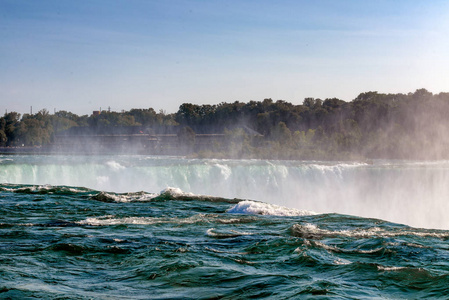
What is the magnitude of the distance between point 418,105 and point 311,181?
74431 mm

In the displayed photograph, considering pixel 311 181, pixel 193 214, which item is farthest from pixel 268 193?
pixel 193 214

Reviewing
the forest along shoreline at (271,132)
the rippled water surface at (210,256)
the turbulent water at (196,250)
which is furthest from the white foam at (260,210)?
the forest along shoreline at (271,132)

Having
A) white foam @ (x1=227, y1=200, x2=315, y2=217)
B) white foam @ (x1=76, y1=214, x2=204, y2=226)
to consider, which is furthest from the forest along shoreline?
white foam @ (x1=76, y1=214, x2=204, y2=226)

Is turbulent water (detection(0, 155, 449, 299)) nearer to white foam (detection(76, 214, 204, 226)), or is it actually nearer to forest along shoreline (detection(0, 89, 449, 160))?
white foam (detection(76, 214, 204, 226))

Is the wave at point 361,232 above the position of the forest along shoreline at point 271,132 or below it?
below

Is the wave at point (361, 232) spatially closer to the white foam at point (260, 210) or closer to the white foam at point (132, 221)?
the white foam at point (132, 221)

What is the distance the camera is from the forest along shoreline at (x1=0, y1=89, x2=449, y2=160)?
75.2 meters

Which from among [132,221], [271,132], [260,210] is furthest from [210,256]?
[271,132]

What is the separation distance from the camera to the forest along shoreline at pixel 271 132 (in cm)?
7519

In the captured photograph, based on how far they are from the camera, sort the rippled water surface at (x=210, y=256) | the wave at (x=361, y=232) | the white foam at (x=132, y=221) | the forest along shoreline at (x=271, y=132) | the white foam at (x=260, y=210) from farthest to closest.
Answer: the forest along shoreline at (x=271, y=132) < the white foam at (x=260, y=210) < the white foam at (x=132, y=221) < the wave at (x=361, y=232) < the rippled water surface at (x=210, y=256)

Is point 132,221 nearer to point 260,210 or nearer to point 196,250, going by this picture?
point 196,250

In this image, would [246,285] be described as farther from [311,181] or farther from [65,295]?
[311,181]

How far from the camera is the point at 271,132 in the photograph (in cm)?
10400

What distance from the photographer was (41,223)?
46.5ft
